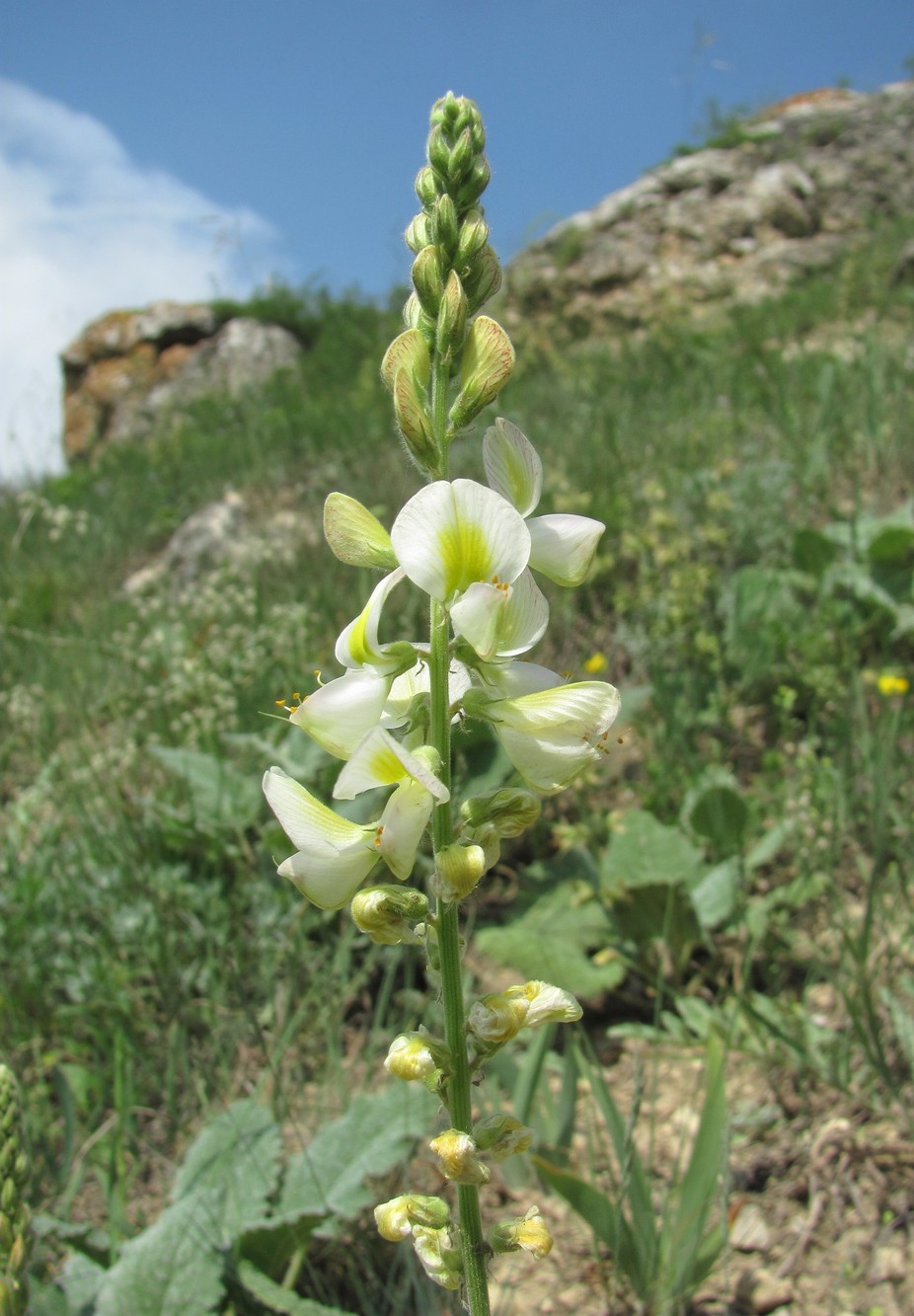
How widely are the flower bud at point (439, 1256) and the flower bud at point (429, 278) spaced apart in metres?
0.96

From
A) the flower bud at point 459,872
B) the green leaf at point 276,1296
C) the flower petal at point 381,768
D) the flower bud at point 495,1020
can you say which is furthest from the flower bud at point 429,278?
the green leaf at point 276,1296

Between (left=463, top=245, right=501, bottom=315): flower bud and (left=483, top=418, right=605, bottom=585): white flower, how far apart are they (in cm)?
16

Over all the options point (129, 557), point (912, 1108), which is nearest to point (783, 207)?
point (129, 557)

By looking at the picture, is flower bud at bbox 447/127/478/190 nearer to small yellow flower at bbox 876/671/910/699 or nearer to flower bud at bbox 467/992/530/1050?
flower bud at bbox 467/992/530/1050

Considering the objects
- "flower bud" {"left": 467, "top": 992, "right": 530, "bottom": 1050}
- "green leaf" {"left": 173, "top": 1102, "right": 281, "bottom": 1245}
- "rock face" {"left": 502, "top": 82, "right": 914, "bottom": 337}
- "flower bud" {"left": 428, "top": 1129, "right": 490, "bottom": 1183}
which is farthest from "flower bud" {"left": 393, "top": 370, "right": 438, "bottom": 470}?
"rock face" {"left": 502, "top": 82, "right": 914, "bottom": 337}

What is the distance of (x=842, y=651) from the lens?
11.1ft

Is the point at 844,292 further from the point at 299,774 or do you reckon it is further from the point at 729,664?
the point at 299,774

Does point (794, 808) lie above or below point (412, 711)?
below

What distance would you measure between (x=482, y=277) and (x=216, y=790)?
206 centimetres

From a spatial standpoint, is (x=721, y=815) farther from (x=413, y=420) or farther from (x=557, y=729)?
(x=413, y=420)

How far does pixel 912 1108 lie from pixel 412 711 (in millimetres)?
1582

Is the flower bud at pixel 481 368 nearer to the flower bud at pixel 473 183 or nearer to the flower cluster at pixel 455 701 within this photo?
the flower cluster at pixel 455 701

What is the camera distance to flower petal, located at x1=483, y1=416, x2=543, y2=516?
1.10m

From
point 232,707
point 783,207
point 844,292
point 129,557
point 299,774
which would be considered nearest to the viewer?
point 299,774
